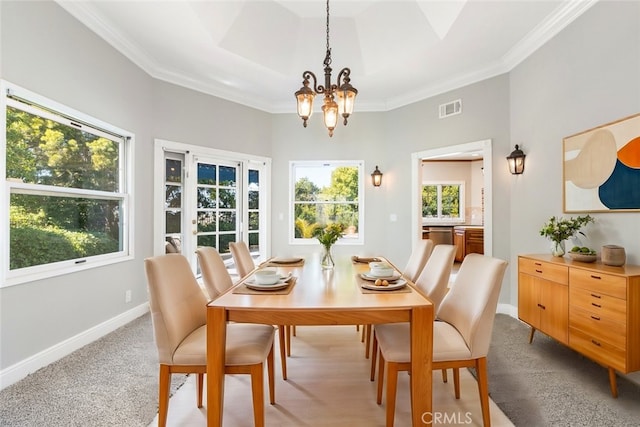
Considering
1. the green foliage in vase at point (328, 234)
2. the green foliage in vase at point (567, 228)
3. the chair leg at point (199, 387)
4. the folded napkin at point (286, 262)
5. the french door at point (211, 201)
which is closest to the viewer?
the chair leg at point (199, 387)

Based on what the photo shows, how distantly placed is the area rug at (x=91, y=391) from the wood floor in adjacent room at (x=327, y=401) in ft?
0.72

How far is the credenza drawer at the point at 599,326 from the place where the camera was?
1.89m

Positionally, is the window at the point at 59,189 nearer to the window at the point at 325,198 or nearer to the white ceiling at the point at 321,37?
the white ceiling at the point at 321,37

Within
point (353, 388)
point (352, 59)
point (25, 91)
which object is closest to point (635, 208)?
point (353, 388)

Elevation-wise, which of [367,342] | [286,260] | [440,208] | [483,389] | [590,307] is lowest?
[367,342]

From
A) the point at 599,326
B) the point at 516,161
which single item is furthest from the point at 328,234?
the point at 516,161

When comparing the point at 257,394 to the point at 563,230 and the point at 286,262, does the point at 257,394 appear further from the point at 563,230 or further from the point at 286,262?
the point at 563,230

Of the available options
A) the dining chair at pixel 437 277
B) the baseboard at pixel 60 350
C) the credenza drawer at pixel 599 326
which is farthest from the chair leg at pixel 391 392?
the baseboard at pixel 60 350

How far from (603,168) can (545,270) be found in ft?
3.13

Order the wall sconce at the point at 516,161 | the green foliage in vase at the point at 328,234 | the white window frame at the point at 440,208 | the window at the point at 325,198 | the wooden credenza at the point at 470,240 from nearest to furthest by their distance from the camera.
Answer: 1. the green foliage in vase at the point at 328,234
2. the wall sconce at the point at 516,161
3. the window at the point at 325,198
4. the wooden credenza at the point at 470,240
5. the white window frame at the point at 440,208

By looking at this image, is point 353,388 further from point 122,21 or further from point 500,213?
point 122,21

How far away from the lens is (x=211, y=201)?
174 inches

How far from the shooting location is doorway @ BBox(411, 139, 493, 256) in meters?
3.84

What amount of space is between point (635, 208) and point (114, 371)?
13.4 feet
